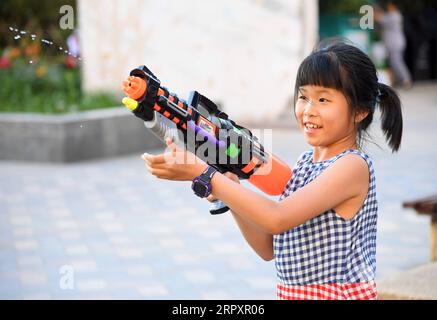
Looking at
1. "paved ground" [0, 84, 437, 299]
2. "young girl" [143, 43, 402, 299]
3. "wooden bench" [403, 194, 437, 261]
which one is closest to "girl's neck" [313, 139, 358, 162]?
"young girl" [143, 43, 402, 299]

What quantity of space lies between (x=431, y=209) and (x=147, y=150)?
5404mm

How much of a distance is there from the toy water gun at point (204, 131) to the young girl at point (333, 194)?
0.06 metres

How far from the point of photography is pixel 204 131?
2148 mm

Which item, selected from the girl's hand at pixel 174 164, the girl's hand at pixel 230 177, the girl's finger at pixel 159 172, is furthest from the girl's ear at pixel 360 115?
the girl's finger at pixel 159 172

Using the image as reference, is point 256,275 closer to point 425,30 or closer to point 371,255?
point 371,255

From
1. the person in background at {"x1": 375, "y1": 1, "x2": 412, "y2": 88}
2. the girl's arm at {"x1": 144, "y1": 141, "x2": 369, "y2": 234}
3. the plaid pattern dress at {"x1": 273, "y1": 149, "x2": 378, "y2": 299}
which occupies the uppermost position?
the girl's arm at {"x1": 144, "y1": 141, "x2": 369, "y2": 234}

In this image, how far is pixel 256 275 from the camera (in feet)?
16.8

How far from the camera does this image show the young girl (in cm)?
229

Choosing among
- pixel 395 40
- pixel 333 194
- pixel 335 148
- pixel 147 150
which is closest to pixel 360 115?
pixel 335 148

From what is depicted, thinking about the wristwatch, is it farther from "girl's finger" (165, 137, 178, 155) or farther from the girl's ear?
the girl's ear

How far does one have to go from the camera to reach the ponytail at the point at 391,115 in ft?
8.07

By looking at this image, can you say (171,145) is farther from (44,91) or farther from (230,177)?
(44,91)

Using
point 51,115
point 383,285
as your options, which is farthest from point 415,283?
point 51,115

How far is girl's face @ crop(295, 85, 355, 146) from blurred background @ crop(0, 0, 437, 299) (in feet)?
2.24
